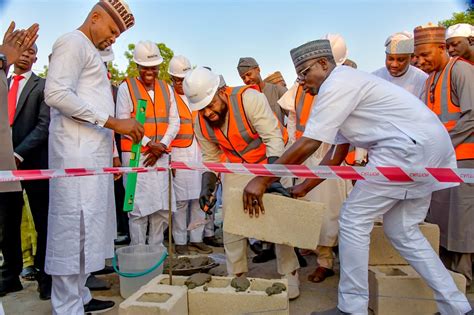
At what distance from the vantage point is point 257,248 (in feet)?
16.9

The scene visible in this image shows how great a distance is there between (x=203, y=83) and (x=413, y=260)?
188 centimetres

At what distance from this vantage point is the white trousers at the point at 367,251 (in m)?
2.72

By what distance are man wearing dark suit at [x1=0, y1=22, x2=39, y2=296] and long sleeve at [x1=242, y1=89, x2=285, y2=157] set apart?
159 cm

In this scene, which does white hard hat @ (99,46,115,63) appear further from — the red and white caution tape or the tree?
the tree

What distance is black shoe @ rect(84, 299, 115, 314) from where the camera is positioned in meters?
3.43

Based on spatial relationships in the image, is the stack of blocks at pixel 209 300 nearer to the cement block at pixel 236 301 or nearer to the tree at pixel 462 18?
the cement block at pixel 236 301

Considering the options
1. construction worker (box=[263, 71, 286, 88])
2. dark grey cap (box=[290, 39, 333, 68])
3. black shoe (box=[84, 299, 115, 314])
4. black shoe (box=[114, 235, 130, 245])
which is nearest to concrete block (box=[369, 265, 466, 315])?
dark grey cap (box=[290, 39, 333, 68])

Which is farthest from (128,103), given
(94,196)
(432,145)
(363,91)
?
(432,145)

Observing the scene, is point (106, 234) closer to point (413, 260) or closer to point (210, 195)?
point (210, 195)

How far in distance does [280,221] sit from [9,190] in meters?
1.67

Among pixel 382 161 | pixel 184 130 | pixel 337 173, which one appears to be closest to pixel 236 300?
pixel 337 173

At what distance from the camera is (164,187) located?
4.82 m

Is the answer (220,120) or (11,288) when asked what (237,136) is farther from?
(11,288)

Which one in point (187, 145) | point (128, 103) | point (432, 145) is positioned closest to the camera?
point (432, 145)
